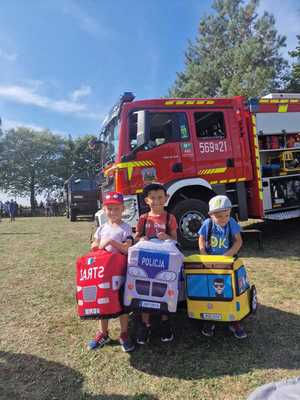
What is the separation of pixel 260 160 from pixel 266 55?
24.1 m

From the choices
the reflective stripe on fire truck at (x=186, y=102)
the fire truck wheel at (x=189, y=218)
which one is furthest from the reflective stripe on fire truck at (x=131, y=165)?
the reflective stripe on fire truck at (x=186, y=102)

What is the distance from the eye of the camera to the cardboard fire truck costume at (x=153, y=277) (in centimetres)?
284

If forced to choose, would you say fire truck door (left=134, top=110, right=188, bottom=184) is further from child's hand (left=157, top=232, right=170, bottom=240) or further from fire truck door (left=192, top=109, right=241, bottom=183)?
child's hand (left=157, top=232, right=170, bottom=240)

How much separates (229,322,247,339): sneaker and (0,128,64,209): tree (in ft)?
141

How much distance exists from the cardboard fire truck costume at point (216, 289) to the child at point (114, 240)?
0.60 m

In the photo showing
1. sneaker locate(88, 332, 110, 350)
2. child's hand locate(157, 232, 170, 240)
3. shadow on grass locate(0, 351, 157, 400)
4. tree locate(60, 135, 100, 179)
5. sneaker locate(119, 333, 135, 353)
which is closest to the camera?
shadow on grass locate(0, 351, 157, 400)

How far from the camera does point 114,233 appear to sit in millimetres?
3277

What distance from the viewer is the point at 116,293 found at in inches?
115

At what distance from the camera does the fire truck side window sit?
6453 mm

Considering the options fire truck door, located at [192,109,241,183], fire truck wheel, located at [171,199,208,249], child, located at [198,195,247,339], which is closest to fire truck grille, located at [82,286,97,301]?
child, located at [198,195,247,339]

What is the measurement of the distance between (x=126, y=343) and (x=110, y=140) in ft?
15.0

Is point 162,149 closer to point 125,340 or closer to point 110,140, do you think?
point 110,140

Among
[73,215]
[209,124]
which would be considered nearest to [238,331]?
[209,124]

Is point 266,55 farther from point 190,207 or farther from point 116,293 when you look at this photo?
point 116,293
